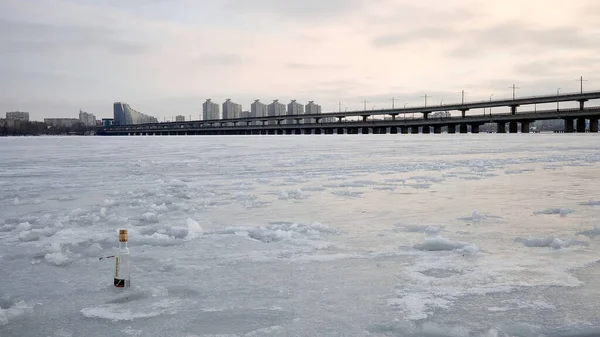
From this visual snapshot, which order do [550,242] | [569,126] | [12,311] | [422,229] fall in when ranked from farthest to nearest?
[569,126], [422,229], [550,242], [12,311]

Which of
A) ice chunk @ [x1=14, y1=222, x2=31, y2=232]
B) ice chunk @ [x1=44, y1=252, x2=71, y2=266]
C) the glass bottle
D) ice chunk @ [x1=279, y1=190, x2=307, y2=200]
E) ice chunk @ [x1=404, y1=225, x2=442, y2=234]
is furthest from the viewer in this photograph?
ice chunk @ [x1=279, y1=190, x2=307, y2=200]

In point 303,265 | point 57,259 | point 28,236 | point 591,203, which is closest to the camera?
point 303,265

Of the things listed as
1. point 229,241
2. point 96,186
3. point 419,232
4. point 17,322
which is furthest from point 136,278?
point 96,186

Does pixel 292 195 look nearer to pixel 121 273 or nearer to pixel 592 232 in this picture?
pixel 592 232

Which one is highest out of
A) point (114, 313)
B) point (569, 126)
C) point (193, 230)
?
point (569, 126)

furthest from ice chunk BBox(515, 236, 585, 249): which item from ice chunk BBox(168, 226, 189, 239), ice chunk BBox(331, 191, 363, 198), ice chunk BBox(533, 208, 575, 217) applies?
ice chunk BBox(331, 191, 363, 198)

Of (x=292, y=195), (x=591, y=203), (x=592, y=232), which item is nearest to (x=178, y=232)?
(x=292, y=195)

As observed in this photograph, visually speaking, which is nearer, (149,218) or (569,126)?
(149,218)

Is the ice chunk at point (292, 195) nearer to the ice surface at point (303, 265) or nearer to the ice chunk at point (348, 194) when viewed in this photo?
the ice surface at point (303, 265)

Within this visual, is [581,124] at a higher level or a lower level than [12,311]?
higher

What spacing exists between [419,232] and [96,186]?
336 inches

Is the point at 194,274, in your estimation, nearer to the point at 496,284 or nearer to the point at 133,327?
the point at 133,327

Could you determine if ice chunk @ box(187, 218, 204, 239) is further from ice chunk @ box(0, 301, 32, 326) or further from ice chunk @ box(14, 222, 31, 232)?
ice chunk @ box(0, 301, 32, 326)

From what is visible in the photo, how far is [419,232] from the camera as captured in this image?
6.19 metres
